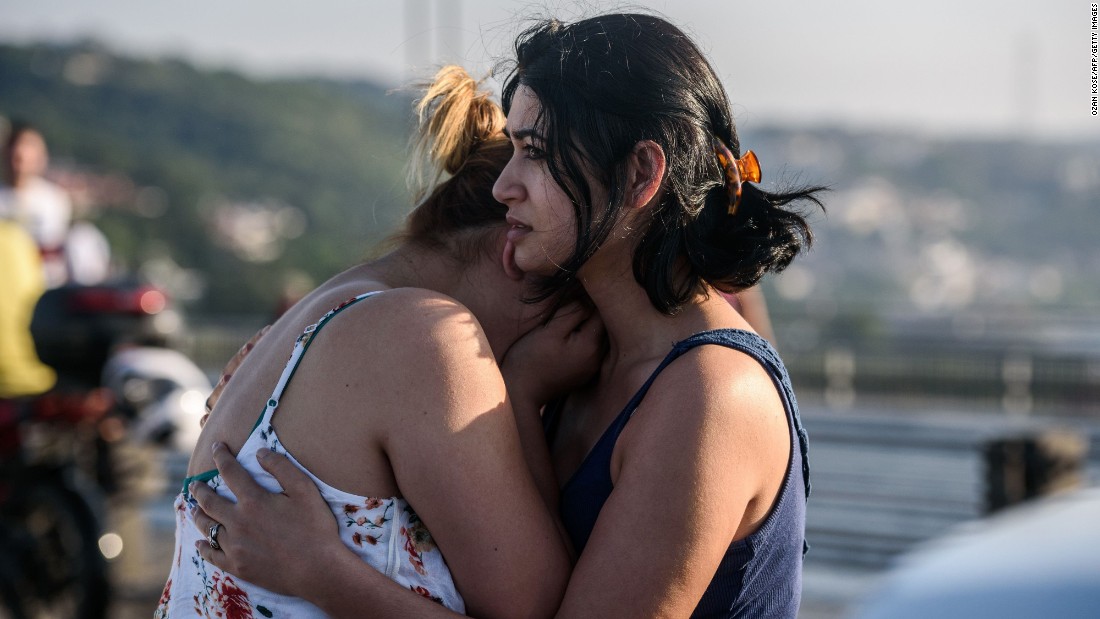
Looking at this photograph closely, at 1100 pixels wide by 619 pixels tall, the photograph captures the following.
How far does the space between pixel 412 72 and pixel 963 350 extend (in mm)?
15179

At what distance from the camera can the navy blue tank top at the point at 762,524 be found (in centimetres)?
186

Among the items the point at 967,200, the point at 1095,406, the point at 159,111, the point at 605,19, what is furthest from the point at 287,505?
the point at 159,111

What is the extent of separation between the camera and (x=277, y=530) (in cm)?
181

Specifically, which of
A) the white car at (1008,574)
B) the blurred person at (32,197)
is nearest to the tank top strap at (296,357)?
the white car at (1008,574)

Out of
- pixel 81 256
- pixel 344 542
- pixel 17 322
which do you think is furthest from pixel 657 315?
pixel 81 256

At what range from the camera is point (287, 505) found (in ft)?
5.99

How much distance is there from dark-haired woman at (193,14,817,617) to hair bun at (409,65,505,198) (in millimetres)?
164

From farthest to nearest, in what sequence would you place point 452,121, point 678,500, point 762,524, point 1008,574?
point 1008,574
point 452,121
point 762,524
point 678,500

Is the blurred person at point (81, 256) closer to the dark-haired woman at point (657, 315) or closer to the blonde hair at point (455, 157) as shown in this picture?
the blonde hair at point (455, 157)

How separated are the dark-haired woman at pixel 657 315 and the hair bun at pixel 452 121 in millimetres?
164

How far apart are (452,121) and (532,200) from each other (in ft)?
1.28

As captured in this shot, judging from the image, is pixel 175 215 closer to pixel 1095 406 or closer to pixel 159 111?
pixel 159 111

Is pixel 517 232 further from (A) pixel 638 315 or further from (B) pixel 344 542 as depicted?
(B) pixel 344 542

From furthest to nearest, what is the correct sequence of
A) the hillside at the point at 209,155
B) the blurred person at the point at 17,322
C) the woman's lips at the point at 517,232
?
1. the hillside at the point at 209,155
2. the blurred person at the point at 17,322
3. the woman's lips at the point at 517,232
